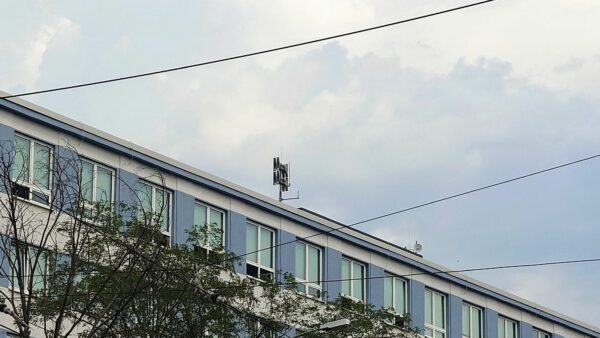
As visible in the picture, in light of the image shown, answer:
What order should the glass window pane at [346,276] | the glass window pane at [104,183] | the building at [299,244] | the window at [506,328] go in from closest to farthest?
the building at [299,244] < the glass window pane at [104,183] < the glass window pane at [346,276] < the window at [506,328]

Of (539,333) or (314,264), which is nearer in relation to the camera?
(314,264)

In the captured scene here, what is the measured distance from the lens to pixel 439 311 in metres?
68.9

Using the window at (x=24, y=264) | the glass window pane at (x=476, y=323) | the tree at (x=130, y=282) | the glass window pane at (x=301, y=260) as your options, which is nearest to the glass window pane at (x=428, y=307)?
the glass window pane at (x=476, y=323)

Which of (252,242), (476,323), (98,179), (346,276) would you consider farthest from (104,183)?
(476,323)

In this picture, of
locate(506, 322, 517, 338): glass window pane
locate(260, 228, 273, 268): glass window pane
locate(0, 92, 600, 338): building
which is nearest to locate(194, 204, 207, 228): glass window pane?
locate(0, 92, 600, 338): building

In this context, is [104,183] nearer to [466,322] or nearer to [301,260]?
Result: [301,260]

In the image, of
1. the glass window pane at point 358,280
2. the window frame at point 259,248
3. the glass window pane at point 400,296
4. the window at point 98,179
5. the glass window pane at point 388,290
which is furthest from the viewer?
the glass window pane at point 400,296

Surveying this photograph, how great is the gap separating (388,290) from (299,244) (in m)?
5.91

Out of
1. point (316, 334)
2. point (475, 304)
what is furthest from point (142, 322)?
point (475, 304)

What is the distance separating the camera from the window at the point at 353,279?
208ft

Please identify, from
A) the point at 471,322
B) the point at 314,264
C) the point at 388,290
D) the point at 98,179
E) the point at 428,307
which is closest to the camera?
the point at 98,179

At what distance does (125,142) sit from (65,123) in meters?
2.83

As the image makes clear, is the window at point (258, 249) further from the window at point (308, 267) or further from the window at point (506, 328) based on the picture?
the window at point (506, 328)

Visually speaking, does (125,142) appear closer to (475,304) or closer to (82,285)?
(82,285)
